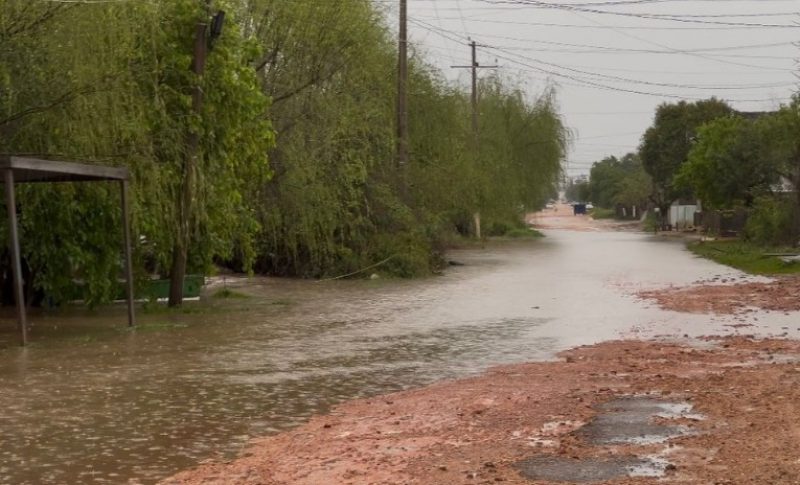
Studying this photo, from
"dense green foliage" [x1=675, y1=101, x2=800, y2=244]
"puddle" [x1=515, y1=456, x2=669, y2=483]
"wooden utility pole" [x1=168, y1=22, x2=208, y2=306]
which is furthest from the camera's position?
"dense green foliage" [x1=675, y1=101, x2=800, y2=244]

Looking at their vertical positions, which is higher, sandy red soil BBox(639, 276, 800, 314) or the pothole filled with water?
the pothole filled with water

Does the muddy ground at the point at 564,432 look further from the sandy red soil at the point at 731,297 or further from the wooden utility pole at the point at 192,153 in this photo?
the wooden utility pole at the point at 192,153

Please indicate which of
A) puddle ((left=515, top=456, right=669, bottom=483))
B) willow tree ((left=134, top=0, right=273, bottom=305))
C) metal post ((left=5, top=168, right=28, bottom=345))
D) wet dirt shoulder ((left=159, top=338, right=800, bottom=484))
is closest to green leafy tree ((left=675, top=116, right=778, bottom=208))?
willow tree ((left=134, top=0, right=273, bottom=305))

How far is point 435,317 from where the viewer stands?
20.2 metres

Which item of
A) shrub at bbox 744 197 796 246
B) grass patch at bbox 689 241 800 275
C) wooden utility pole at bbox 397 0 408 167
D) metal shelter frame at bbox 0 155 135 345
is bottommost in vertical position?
grass patch at bbox 689 241 800 275

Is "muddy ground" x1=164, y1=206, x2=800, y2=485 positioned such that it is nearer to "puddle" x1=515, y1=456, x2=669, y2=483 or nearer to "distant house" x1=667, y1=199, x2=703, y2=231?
"puddle" x1=515, y1=456, x2=669, y2=483

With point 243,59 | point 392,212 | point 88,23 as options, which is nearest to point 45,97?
point 88,23

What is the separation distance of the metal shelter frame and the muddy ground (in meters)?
6.35

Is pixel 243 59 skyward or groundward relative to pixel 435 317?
skyward

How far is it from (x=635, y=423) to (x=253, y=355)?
7.10 m

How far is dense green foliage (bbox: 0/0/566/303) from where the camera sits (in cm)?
1661

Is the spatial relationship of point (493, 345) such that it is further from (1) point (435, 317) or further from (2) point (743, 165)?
(2) point (743, 165)

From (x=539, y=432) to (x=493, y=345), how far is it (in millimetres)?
6949

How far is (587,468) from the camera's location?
7539 mm
